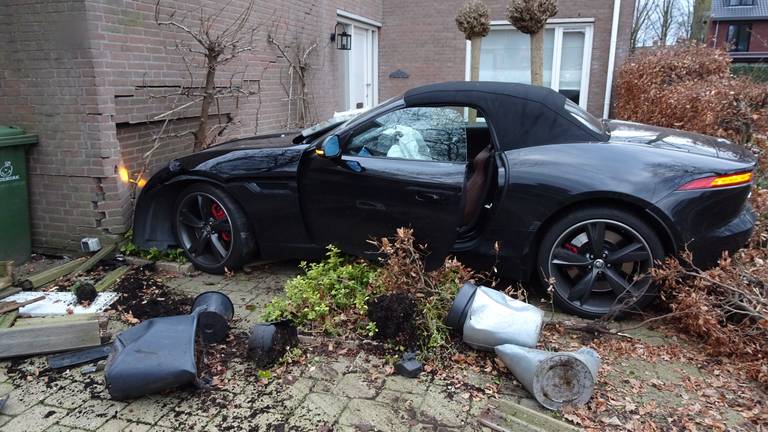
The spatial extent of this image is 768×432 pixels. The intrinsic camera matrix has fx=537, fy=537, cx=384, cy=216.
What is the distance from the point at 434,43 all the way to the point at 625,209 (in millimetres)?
9397

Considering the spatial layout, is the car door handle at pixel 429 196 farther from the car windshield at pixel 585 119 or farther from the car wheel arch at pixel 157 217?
the car wheel arch at pixel 157 217

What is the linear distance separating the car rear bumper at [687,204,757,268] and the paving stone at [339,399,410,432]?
2198 millimetres

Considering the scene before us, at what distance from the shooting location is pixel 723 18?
45.1 metres

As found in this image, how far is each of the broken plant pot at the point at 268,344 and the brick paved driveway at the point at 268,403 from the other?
0.11m

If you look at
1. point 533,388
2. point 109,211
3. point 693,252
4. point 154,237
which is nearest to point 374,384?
point 533,388

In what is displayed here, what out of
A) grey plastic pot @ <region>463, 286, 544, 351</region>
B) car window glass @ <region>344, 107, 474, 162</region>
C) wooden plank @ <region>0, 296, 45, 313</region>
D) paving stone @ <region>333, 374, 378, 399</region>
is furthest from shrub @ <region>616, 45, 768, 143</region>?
wooden plank @ <region>0, 296, 45, 313</region>

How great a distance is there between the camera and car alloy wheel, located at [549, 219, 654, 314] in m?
3.48

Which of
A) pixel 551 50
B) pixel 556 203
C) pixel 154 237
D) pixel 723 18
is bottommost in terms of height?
pixel 154 237

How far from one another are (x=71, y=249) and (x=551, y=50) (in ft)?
33.1

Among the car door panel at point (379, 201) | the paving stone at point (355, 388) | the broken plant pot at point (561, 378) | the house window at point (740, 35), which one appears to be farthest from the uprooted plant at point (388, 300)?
the house window at point (740, 35)

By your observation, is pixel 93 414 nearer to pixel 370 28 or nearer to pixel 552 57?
pixel 370 28

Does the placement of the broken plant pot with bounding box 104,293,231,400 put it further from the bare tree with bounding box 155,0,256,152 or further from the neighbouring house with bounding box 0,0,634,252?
the bare tree with bounding box 155,0,256,152

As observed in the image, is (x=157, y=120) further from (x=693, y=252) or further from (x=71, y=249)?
(x=693, y=252)

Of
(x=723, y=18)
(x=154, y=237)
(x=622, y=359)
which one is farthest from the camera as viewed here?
(x=723, y=18)
